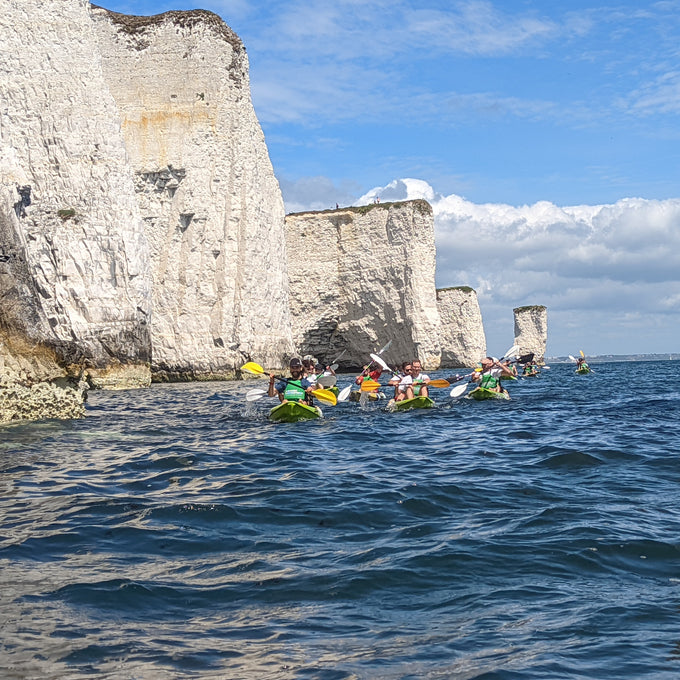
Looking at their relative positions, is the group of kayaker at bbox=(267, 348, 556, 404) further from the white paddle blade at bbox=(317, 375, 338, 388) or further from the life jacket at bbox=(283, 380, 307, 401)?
the white paddle blade at bbox=(317, 375, 338, 388)

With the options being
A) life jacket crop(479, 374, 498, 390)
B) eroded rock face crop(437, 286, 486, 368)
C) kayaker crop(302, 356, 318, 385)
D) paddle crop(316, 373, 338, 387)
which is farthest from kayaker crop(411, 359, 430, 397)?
eroded rock face crop(437, 286, 486, 368)

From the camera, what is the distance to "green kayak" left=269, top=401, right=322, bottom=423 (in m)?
16.2

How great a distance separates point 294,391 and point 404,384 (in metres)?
3.71

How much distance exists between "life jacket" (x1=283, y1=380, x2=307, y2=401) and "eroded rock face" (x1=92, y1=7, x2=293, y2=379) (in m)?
20.2

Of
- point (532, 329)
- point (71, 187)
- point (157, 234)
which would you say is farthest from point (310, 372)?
point (532, 329)

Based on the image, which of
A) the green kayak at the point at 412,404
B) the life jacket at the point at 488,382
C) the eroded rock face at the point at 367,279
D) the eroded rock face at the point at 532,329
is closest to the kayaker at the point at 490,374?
the life jacket at the point at 488,382

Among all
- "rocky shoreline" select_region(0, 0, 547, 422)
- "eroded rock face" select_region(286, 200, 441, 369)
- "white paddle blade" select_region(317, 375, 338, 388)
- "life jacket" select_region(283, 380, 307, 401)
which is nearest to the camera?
"life jacket" select_region(283, 380, 307, 401)

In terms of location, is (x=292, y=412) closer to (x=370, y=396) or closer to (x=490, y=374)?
(x=370, y=396)

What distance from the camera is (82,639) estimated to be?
4.38 m

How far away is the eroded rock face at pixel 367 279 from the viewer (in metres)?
49.3

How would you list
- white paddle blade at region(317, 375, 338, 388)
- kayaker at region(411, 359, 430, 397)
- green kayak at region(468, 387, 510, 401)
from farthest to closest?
green kayak at region(468, 387, 510, 401) → kayaker at region(411, 359, 430, 397) → white paddle blade at region(317, 375, 338, 388)

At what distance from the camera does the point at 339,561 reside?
234 inches

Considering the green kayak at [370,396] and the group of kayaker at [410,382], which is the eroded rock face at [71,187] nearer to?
the green kayak at [370,396]

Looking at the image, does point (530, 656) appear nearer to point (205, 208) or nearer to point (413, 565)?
point (413, 565)
